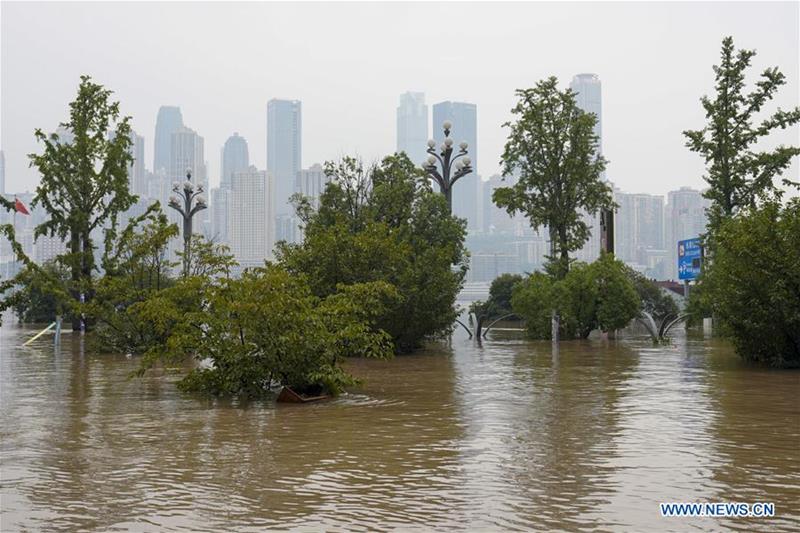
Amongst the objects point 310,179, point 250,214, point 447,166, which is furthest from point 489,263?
point 447,166

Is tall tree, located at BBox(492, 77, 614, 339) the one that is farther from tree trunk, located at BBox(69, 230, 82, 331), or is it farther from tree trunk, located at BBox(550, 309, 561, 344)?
tree trunk, located at BBox(69, 230, 82, 331)

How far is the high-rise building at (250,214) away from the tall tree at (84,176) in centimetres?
7033

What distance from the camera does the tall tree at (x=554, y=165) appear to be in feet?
135

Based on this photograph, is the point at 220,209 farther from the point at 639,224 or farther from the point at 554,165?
the point at 554,165

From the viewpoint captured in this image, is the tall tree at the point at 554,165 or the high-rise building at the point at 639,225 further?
the high-rise building at the point at 639,225

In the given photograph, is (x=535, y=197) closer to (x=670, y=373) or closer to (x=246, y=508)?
(x=670, y=373)

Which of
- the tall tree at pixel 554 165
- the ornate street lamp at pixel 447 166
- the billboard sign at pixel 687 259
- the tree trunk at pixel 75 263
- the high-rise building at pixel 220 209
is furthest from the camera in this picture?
the high-rise building at pixel 220 209

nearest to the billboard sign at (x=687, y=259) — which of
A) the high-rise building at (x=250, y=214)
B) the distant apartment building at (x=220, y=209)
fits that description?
the high-rise building at (x=250, y=214)

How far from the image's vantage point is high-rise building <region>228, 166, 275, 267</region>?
115m

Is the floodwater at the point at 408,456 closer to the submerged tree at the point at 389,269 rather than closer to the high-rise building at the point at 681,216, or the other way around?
the submerged tree at the point at 389,269

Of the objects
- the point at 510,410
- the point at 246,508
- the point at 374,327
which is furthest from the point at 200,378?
the point at 374,327

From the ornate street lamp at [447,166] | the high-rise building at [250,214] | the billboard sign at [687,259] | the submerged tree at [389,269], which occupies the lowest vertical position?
the submerged tree at [389,269]

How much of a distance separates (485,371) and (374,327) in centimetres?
675

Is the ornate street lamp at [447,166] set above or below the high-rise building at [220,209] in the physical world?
below
